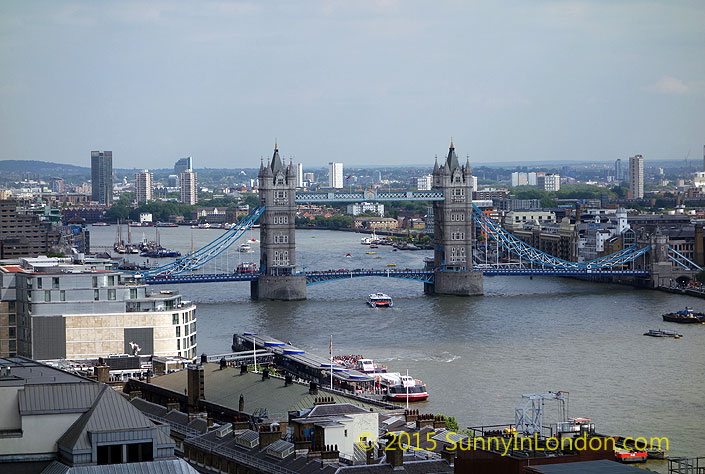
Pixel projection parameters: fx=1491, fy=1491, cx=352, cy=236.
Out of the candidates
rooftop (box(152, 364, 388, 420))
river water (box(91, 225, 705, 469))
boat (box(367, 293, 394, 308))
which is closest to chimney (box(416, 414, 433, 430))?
rooftop (box(152, 364, 388, 420))

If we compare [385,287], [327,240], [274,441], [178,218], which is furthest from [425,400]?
[178,218]

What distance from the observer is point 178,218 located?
161 meters

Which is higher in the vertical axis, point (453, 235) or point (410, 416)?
point (453, 235)

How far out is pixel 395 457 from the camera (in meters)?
18.2

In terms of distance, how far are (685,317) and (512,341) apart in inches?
346

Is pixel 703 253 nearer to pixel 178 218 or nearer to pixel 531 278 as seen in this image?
pixel 531 278

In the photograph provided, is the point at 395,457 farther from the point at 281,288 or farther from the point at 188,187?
the point at 188,187

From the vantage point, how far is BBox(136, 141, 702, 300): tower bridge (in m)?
58.8

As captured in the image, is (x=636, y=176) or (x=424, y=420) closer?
(x=424, y=420)

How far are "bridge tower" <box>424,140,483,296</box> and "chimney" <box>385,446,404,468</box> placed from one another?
137 ft

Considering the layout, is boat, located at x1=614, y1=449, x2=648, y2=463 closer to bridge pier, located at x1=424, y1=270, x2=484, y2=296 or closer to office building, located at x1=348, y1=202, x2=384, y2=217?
bridge pier, located at x1=424, y1=270, x2=484, y2=296

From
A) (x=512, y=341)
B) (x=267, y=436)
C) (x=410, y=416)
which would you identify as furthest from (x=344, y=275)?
(x=267, y=436)

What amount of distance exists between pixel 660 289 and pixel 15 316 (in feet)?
114

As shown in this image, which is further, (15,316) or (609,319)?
(609,319)
